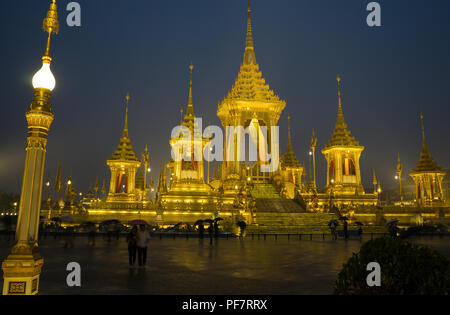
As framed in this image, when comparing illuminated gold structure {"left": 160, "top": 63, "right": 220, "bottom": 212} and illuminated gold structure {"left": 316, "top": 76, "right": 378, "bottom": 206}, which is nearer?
illuminated gold structure {"left": 160, "top": 63, "right": 220, "bottom": 212}

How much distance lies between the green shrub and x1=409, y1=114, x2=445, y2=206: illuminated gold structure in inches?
1709

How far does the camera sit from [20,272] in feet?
19.6

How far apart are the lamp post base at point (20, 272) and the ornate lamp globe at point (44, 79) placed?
333 centimetres

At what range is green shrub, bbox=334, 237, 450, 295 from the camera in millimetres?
3805

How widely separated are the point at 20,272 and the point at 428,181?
48.0 m

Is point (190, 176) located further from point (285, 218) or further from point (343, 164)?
point (343, 164)

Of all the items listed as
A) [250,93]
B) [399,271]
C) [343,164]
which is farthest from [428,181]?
[399,271]

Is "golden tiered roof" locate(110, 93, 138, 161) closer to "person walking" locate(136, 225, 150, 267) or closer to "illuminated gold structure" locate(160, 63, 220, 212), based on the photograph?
"illuminated gold structure" locate(160, 63, 220, 212)

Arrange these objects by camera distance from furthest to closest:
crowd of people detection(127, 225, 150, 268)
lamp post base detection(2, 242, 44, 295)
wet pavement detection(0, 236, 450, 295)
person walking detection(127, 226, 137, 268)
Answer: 1. person walking detection(127, 226, 137, 268)
2. crowd of people detection(127, 225, 150, 268)
3. wet pavement detection(0, 236, 450, 295)
4. lamp post base detection(2, 242, 44, 295)

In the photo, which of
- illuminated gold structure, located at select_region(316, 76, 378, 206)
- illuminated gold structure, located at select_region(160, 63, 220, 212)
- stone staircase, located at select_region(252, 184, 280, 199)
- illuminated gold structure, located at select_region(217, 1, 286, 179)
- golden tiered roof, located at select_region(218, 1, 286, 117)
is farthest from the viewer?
golden tiered roof, located at select_region(218, 1, 286, 117)

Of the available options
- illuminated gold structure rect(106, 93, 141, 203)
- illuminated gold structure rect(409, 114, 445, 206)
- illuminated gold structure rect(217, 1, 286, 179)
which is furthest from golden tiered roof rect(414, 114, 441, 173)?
illuminated gold structure rect(106, 93, 141, 203)

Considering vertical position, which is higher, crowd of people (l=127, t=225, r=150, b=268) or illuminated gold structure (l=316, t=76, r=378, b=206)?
illuminated gold structure (l=316, t=76, r=378, b=206)

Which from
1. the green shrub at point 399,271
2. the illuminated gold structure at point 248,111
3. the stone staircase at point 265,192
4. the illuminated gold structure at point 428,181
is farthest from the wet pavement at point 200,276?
the illuminated gold structure at point 428,181

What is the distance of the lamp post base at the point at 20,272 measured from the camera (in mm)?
5926
